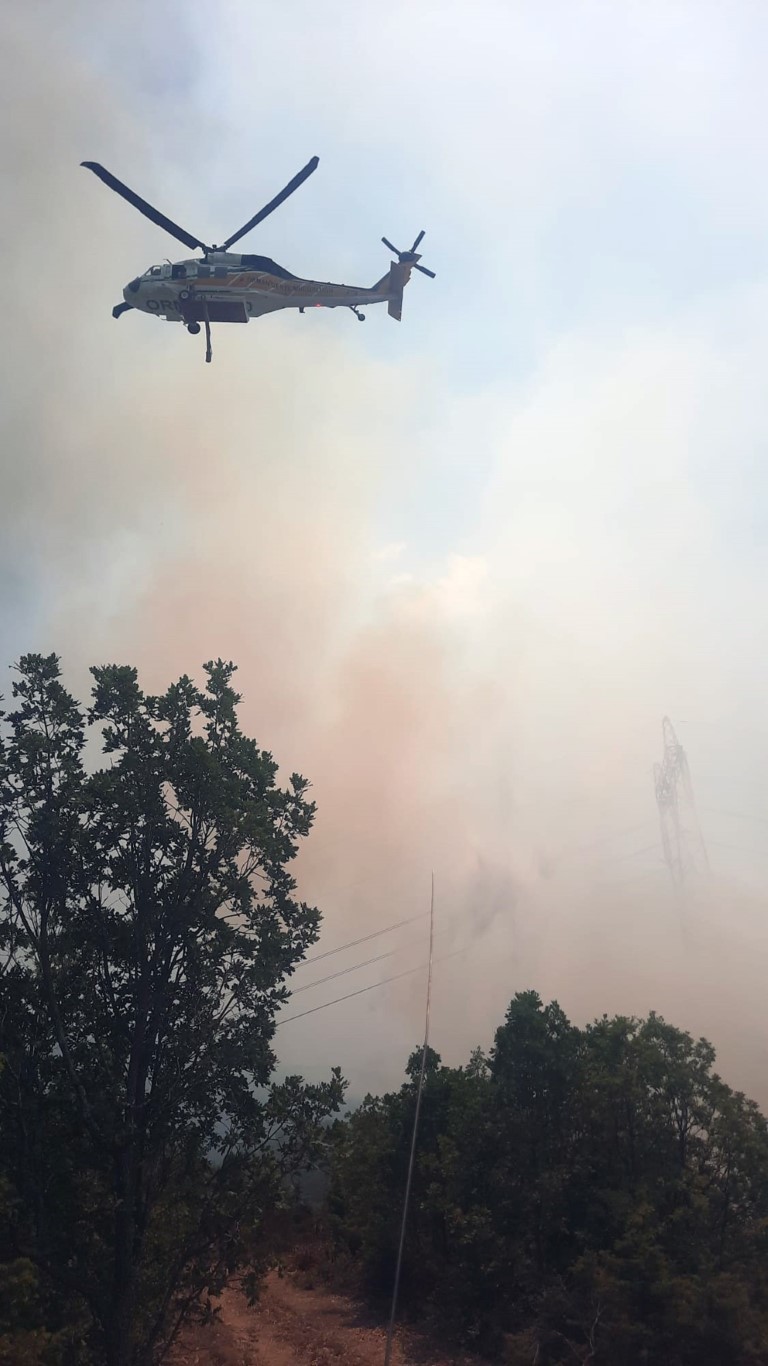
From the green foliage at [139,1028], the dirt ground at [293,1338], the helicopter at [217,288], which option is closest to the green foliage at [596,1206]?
the dirt ground at [293,1338]

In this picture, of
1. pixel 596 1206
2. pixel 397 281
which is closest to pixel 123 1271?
pixel 596 1206

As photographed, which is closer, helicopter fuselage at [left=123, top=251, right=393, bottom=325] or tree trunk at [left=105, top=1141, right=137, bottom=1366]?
tree trunk at [left=105, top=1141, right=137, bottom=1366]

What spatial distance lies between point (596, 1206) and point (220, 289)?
45105 mm

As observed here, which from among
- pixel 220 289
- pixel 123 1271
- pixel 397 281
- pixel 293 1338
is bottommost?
pixel 293 1338

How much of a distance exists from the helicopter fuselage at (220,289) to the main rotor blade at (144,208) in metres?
1.12

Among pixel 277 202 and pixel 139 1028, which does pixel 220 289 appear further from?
pixel 139 1028

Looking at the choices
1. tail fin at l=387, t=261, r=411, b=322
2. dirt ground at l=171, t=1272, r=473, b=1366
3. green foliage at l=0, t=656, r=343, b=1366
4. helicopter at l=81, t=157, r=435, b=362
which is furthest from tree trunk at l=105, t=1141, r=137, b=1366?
tail fin at l=387, t=261, r=411, b=322

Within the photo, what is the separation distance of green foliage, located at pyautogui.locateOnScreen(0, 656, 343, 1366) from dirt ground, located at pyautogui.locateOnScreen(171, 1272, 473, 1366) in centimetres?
1265

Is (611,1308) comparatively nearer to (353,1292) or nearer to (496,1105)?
(496,1105)

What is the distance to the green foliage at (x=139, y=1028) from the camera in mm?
23672

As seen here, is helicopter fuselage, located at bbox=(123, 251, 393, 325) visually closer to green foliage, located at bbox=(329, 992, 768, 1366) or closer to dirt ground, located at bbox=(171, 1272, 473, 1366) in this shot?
green foliage, located at bbox=(329, 992, 768, 1366)

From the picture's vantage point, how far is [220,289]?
40188mm

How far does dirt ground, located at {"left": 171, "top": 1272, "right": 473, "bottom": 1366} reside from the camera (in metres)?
38.7

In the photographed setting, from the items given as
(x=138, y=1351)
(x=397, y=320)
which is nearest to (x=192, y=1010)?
(x=138, y=1351)
